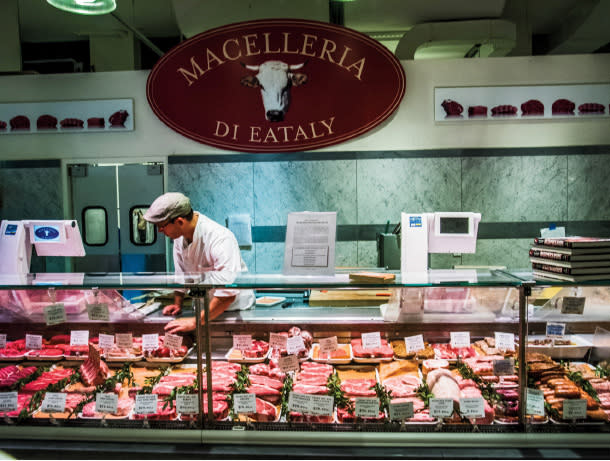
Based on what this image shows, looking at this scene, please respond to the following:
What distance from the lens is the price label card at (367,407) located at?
89.7 inches

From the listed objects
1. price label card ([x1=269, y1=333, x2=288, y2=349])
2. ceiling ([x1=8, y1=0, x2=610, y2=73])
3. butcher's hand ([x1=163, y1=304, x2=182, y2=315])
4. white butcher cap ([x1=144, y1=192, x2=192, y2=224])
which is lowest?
price label card ([x1=269, y1=333, x2=288, y2=349])

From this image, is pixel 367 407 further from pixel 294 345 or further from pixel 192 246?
pixel 192 246

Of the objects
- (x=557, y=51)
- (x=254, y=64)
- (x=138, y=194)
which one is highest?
(x=557, y=51)

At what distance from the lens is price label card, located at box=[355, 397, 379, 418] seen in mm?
2279

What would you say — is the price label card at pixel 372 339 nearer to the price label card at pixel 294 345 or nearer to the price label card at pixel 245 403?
the price label card at pixel 294 345

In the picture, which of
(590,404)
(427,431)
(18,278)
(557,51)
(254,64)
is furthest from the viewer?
(557,51)

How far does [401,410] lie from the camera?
2.25 m

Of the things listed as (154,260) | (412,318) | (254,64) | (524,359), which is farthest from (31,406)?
(254,64)

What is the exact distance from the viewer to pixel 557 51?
777cm

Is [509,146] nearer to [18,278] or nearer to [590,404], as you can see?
[590,404]

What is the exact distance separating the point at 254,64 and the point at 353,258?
9.19ft

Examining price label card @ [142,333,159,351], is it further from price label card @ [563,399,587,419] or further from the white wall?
the white wall

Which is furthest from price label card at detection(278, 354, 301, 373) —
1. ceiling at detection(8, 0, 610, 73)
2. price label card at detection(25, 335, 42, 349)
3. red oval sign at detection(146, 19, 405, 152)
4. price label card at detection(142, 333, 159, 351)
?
ceiling at detection(8, 0, 610, 73)

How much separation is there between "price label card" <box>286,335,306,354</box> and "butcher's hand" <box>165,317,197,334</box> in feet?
2.19
